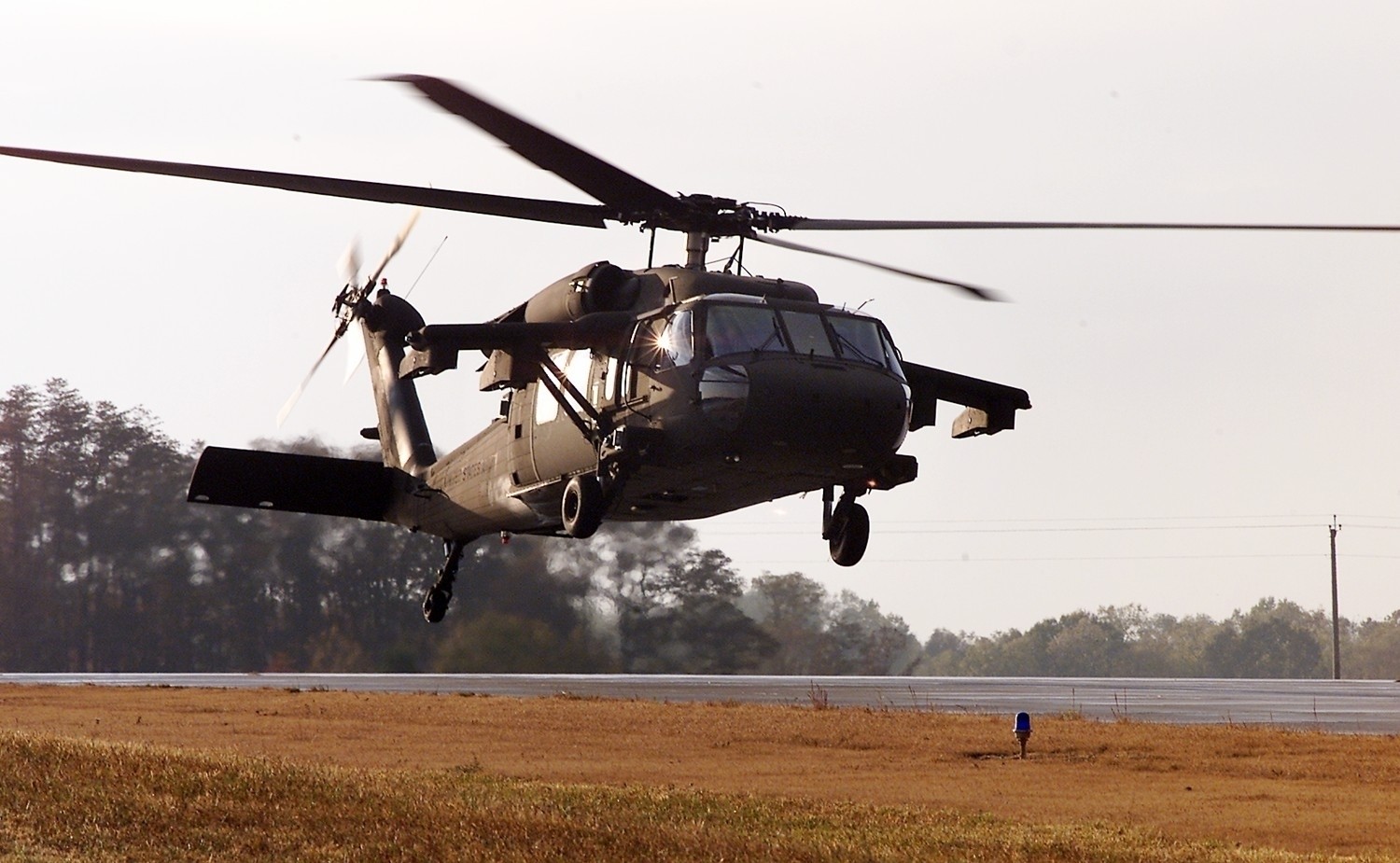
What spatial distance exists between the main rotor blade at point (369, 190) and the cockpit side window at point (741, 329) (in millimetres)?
1970

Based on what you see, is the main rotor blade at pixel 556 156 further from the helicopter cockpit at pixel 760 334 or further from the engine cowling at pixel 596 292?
the helicopter cockpit at pixel 760 334

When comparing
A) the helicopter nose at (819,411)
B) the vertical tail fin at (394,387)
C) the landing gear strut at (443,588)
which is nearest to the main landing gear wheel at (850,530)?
the helicopter nose at (819,411)

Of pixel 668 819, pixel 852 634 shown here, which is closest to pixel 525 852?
pixel 668 819

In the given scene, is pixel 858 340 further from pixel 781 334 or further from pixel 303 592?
pixel 303 592

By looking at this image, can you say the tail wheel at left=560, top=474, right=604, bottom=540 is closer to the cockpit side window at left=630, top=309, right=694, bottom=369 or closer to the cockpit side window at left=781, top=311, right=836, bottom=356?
the cockpit side window at left=630, top=309, right=694, bottom=369

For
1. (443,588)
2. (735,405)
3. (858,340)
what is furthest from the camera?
(443,588)

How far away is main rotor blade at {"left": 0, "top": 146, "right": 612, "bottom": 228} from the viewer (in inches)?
580

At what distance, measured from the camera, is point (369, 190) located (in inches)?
640

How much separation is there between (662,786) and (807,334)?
8.68 meters

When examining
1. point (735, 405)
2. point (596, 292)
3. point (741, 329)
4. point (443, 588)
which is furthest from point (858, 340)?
point (443, 588)

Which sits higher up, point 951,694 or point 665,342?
point 665,342

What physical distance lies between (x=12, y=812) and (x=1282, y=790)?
1801cm

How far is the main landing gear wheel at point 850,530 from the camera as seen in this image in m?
19.0

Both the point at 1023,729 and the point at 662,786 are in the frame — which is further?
the point at 1023,729
